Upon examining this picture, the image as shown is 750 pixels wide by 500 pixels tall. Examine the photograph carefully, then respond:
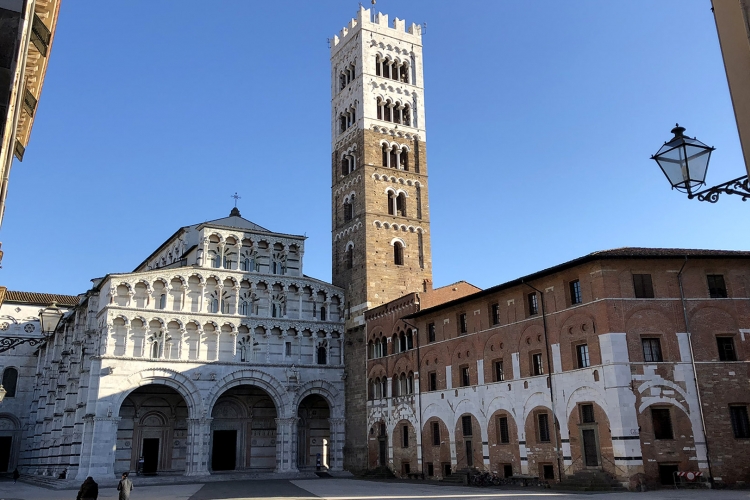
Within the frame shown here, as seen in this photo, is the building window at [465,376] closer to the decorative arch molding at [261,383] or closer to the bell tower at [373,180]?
the bell tower at [373,180]

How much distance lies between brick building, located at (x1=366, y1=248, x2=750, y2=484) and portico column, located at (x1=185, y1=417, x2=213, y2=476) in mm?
Answer: 15064

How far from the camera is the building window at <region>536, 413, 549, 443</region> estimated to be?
27.6 m

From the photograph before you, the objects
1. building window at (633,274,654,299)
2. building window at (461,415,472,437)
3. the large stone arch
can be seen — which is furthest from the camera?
the large stone arch

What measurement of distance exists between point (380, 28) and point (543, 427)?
3253cm

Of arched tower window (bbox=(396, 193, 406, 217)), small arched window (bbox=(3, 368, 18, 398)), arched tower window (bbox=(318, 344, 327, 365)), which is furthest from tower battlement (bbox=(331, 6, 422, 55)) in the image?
small arched window (bbox=(3, 368, 18, 398))

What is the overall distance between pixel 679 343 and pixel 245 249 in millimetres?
26667

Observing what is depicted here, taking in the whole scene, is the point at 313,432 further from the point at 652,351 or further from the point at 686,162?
the point at 686,162

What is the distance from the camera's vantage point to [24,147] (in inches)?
483

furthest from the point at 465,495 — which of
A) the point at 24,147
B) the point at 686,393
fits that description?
the point at 24,147

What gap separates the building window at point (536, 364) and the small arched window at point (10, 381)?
47.4 meters

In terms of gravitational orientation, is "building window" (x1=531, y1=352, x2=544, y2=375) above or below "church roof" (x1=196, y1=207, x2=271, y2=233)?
below

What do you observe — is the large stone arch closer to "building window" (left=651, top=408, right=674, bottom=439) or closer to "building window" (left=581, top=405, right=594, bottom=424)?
"building window" (left=581, top=405, right=594, bottom=424)

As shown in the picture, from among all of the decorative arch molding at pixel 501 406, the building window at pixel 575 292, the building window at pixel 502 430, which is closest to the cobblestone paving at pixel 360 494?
the building window at pixel 502 430

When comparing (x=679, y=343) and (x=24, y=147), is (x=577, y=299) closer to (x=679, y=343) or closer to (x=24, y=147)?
(x=679, y=343)
